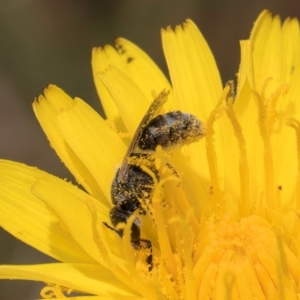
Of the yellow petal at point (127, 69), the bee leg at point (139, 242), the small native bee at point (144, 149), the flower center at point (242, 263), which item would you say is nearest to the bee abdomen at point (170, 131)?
the small native bee at point (144, 149)

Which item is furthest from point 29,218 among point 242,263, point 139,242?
point 242,263

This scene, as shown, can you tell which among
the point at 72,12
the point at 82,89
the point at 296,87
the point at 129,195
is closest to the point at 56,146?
the point at 129,195

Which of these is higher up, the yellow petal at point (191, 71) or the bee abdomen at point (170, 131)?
the yellow petal at point (191, 71)

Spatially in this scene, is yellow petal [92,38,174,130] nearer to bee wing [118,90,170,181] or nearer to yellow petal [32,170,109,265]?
yellow petal [32,170,109,265]

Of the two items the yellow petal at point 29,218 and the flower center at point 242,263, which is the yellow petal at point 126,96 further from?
the flower center at point 242,263

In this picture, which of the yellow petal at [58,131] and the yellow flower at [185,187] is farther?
the yellow petal at [58,131]

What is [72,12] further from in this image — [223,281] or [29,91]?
[223,281]

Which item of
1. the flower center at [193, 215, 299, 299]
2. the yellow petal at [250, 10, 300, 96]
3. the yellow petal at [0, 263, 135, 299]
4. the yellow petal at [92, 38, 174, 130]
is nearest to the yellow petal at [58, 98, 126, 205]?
the yellow petal at [92, 38, 174, 130]
